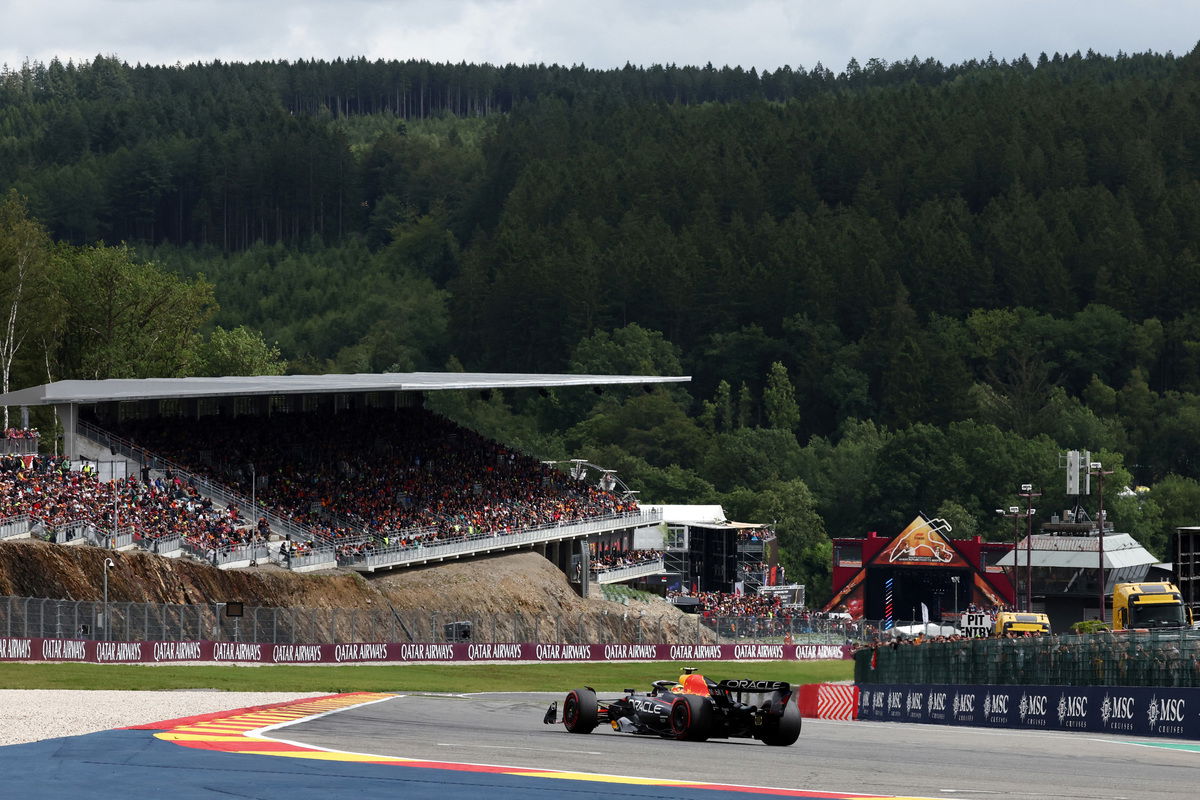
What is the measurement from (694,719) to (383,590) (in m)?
48.9

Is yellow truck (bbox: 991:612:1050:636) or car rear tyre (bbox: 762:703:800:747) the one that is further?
yellow truck (bbox: 991:612:1050:636)

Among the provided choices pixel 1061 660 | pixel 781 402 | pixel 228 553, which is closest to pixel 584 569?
pixel 228 553

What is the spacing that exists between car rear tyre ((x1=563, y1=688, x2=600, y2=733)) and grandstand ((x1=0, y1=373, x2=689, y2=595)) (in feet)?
126

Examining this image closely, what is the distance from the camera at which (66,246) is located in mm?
139000

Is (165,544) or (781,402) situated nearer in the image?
(165,544)

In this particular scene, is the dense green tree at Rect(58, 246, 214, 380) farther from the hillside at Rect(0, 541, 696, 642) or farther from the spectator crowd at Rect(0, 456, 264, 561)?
the spectator crowd at Rect(0, 456, 264, 561)

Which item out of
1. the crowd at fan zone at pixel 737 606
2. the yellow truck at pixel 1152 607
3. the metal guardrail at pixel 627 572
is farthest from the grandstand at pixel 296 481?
the yellow truck at pixel 1152 607

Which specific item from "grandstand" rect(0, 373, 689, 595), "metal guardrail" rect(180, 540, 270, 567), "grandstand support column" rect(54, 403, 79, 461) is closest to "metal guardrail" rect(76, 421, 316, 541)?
"grandstand" rect(0, 373, 689, 595)

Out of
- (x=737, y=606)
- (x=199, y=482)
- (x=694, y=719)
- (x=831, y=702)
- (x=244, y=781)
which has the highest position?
(x=199, y=482)

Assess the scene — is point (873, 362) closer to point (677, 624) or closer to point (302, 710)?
point (677, 624)

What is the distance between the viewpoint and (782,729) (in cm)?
2648

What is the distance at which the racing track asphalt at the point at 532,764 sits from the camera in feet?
65.0

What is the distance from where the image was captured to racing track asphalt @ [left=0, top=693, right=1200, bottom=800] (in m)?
19.8

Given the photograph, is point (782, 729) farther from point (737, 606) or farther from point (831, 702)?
point (737, 606)
